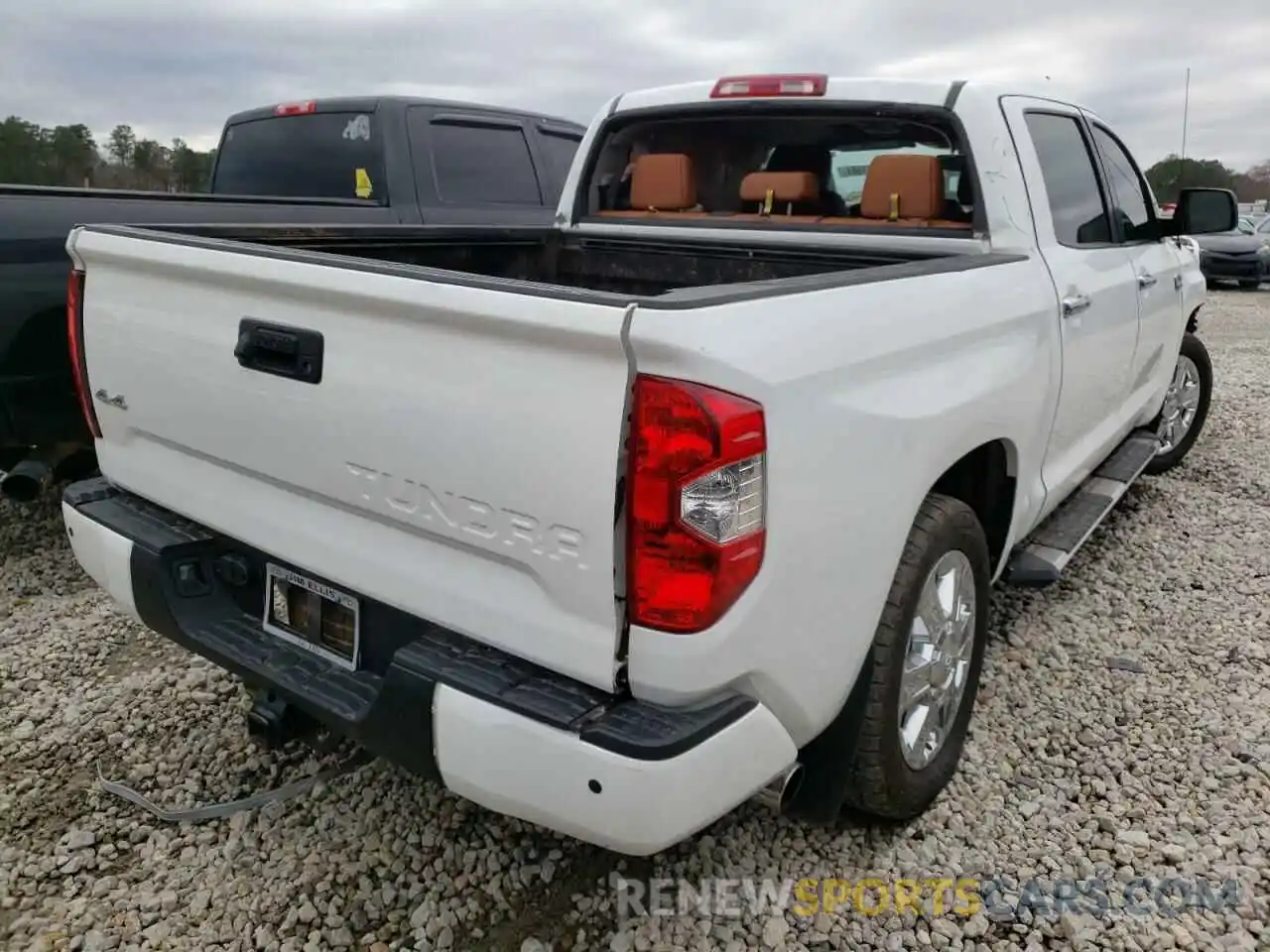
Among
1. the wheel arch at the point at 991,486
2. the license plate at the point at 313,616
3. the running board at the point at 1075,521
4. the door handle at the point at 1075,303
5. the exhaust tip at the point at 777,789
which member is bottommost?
the exhaust tip at the point at 777,789

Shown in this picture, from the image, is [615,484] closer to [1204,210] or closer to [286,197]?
[1204,210]

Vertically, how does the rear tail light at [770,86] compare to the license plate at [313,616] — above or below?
above

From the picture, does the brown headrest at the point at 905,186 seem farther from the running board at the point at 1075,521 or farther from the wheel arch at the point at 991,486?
the running board at the point at 1075,521

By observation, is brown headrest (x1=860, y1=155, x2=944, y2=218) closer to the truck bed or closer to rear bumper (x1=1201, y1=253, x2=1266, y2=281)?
the truck bed

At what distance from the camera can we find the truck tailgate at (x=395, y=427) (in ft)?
5.90

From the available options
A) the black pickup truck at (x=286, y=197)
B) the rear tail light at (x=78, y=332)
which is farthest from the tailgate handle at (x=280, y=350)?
Result: the black pickup truck at (x=286, y=197)

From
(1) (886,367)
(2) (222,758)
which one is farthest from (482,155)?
(1) (886,367)

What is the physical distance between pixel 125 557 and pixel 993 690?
2.71m

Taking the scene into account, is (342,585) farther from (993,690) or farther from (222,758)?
(993,690)

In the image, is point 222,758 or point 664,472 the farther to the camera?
point 222,758

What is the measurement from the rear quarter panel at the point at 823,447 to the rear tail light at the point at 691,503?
29mm

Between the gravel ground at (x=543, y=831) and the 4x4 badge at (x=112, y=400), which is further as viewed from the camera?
the 4x4 badge at (x=112, y=400)

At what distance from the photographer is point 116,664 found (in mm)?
3566

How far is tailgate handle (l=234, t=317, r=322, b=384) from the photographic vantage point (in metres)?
2.14
